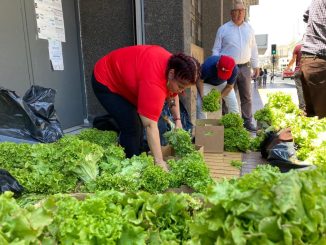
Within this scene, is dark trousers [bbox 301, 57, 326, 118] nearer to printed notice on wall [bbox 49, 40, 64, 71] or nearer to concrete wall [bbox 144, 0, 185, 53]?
concrete wall [bbox 144, 0, 185, 53]

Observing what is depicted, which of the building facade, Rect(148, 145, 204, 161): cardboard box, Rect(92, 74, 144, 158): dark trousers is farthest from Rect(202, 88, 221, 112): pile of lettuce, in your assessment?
Rect(92, 74, 144, 158): dark trousers

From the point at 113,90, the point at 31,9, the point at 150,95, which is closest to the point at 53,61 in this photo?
the point at 31,9

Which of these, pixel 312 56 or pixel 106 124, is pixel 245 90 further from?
pixel 106 124

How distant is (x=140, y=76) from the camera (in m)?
3.21

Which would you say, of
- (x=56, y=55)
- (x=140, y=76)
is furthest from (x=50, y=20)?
(x=140, y=76)

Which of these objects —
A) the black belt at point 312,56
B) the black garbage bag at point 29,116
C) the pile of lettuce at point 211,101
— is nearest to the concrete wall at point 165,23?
the pile of lettuce at point 211,101

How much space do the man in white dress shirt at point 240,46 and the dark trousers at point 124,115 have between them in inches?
126

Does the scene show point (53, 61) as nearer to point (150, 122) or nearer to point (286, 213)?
point (150, 122)

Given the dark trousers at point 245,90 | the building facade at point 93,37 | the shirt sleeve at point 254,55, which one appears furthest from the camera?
the shirt sleeve at point 254,55

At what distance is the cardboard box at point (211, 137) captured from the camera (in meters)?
4.58

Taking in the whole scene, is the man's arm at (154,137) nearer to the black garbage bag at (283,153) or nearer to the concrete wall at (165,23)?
the black garbage bag at (283,153)

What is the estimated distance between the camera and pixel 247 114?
6629mm

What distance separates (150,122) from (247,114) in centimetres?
412

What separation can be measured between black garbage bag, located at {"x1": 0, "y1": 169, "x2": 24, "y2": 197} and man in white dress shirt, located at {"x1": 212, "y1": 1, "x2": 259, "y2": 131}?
4899 mm
